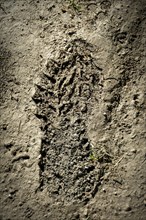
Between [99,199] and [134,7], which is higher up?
[134,7]

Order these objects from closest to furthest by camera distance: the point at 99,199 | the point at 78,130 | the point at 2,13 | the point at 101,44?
the point at 99,199 → the point at 78,130 → the point at 101,44 → the point at 2,13

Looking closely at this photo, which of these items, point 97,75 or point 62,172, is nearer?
point 62,172

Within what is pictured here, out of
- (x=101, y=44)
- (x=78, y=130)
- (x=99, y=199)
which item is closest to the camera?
(x=99, y=199)

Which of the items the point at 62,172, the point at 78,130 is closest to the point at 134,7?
the point at 78,130

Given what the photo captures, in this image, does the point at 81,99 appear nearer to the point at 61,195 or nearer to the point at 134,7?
the point at 61,195

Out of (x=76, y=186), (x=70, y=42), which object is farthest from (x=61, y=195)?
(x=70, y=42)

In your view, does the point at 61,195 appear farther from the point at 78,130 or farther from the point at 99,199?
the point at 78,130

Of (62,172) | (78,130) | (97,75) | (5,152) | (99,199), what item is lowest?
(99,199)
